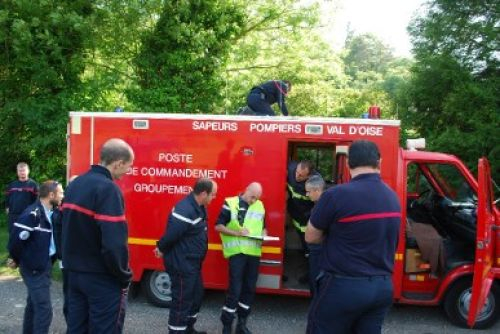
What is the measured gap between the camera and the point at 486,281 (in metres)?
5.64

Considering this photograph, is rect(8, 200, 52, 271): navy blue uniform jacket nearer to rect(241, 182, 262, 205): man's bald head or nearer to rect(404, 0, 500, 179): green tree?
rect(241, 182, 262, 205): man's bald head

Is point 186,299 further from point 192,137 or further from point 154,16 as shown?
point 154,16

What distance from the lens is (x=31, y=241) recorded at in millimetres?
4617

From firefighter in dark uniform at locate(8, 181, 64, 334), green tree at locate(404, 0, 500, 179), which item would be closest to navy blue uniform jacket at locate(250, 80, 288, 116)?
firefighter in dark uniform at locate(8, 181, 64, 334)

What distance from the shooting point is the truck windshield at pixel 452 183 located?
639 centimetres

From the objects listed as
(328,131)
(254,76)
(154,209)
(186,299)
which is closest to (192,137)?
(154,209)

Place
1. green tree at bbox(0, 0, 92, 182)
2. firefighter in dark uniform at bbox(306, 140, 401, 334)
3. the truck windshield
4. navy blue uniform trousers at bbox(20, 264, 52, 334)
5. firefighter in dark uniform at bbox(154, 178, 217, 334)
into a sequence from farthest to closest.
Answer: green tree at bbox(0, 0, 92, 182)
the truck windshield
firefighter in dark uniform at bbox(154, 178, 217, 334)
navy blue uniform trousers at bbox(20, 264, 52, 334)
firefighter in dark uniform at bbox(306, 140, 401, 334)

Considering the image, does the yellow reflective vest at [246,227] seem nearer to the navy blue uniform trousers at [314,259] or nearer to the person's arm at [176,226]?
the navy blue uniform trousers at [314,259]

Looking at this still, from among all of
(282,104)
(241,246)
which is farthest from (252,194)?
(282,104)

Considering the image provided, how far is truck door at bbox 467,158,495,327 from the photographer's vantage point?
5.27m

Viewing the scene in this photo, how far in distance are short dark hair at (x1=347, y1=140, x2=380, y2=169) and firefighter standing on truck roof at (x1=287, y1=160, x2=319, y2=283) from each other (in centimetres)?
287

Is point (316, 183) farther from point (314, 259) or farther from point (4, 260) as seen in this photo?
point (4, 260)

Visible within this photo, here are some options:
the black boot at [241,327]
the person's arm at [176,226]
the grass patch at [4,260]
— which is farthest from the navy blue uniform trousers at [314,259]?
the grass patch at [4,260]

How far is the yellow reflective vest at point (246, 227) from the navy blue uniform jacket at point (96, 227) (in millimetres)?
2179
